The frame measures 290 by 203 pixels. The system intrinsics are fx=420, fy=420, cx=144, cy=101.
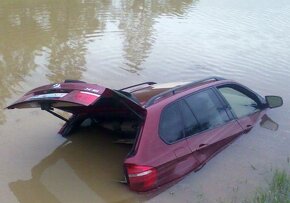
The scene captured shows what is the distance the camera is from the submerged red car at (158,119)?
504cm

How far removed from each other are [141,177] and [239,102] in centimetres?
332

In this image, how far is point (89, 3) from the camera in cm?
2245

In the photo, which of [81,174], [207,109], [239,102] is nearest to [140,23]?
[239,102]

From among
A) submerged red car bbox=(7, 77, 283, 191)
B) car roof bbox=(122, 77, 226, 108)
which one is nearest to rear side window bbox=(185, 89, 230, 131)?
submerged red car bbox=(7, 77, 283, 191)

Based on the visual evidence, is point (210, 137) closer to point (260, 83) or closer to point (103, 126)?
point (103, 126)

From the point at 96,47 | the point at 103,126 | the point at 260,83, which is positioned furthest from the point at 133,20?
the point at 103,126

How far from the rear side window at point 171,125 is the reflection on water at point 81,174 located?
2.85 ft

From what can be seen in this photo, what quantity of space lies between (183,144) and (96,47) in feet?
29.8

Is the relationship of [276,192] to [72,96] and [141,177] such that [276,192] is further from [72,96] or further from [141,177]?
[72,96]

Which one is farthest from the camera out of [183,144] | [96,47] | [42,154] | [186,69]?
[96,47]

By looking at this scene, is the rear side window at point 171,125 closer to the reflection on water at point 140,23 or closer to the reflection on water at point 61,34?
the reflection on water at point 61,34

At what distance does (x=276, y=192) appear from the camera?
567 cm

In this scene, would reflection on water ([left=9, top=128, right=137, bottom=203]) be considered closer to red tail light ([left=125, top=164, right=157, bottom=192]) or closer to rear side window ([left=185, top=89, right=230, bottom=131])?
red tail light ([left=125, top=164, right=157, bottom=192])

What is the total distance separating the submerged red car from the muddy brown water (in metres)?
0.33
